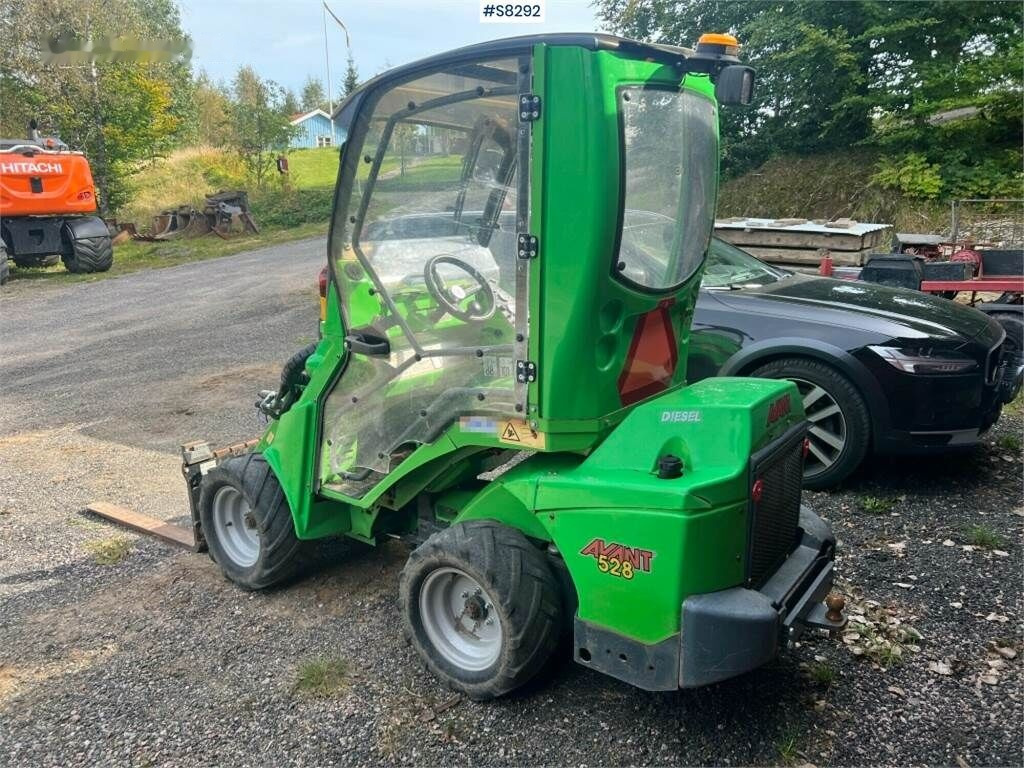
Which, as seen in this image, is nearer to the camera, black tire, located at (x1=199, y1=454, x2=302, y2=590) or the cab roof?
the cab roof

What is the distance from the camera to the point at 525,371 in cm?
274

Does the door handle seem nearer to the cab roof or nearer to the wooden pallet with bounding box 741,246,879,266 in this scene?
the cab roof

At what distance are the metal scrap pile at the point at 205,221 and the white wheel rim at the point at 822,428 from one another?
58.8 feet

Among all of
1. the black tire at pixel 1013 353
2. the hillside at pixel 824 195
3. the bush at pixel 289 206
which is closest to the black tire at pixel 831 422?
the black tire at pixel 1013 353

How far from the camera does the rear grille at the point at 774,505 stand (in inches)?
104

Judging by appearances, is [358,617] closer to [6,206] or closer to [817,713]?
[817,713]

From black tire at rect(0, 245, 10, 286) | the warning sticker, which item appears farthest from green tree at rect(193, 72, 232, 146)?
the warning sticker

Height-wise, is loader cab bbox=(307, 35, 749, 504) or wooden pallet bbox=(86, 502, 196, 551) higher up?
loader cab bbox=(307, 35, 749, 504)

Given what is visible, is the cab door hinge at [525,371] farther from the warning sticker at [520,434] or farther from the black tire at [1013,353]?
the black tire at [1013,353]

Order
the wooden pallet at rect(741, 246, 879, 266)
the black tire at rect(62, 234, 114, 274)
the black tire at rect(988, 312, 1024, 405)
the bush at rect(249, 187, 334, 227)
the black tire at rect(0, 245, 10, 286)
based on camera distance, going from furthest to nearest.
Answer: the bush at rect(249, 187, 334, 227) < the black tire at rect(62, 234, 114, 274) < the black tire at rect(0, 245, 10, 286) < the wooden pallet at rect(741, 246, 879, 266) < the black tire at rect(988, 312, 1024, 405)

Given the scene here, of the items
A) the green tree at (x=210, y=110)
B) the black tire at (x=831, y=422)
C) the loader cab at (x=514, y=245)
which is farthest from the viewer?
the green tree at (x=210, y=110)

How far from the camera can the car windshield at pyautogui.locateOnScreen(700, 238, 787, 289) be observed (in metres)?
5.59

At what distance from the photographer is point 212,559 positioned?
4113 millimetres

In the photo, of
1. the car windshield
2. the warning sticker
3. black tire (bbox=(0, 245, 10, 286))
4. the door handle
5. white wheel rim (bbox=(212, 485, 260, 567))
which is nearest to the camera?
the warning sticker
